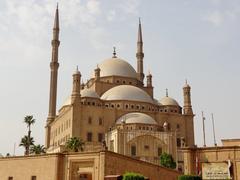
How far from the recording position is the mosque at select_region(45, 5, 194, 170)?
164 feet

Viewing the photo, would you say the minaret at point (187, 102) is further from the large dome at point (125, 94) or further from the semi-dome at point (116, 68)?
the semi-dome at point (116, 68)

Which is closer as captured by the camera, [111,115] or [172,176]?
[172,176]

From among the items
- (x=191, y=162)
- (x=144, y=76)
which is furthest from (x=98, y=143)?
(x=191, y=162)

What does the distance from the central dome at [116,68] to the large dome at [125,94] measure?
5428mm

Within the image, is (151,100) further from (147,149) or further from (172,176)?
(172,176)

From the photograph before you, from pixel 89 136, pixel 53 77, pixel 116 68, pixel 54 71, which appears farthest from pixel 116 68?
pixel 89 136

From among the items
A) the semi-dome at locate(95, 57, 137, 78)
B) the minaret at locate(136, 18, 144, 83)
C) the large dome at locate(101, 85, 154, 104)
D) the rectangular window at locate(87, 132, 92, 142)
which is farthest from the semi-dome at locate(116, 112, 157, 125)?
the minaret at locate(136, 18, 144, 83)

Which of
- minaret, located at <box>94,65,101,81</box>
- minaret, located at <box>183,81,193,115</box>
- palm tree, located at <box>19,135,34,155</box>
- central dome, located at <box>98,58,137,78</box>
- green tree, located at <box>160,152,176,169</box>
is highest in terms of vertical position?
central dome, located at <box>98,58,137,78</box>

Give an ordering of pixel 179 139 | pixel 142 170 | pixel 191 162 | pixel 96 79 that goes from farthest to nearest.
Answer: pixel 96 79 → pixel 179 139 → pixel 142 170 → pixel 191 162

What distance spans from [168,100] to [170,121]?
13.9ft

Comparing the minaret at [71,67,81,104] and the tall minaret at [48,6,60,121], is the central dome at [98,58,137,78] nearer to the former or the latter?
the tall minaret at [48,6,60,121]

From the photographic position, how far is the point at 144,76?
69.8 metres

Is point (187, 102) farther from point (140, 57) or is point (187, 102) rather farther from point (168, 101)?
point (140, 57)

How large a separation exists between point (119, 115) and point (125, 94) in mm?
3398
